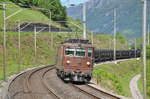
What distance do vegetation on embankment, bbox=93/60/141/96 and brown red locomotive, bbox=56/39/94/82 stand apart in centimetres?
561

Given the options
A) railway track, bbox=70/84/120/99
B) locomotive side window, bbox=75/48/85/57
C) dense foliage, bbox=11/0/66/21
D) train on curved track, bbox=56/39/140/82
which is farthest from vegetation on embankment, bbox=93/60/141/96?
dense foliage, bbox=11/0/66/21

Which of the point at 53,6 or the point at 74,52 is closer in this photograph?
the point at 74,52

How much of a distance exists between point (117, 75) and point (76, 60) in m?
36.9

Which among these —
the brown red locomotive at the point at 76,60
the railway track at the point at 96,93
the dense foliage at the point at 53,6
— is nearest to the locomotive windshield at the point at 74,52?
the brown red locomotive at the point at 76,60

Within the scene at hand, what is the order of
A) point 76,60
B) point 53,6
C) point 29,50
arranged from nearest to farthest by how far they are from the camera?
point 76,60
point 29,50
point 53,6

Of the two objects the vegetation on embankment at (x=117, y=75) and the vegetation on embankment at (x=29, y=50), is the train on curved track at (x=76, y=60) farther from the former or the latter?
the vegetation on embankment at (x=29, y=50)

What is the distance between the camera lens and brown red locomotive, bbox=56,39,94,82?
3584 cm

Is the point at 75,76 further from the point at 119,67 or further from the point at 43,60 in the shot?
the point at 43,60

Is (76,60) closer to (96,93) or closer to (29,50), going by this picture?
(96,93)

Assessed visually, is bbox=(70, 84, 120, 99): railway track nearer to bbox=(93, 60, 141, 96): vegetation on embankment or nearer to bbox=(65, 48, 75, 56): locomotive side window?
bbox=(65, 48, 75, 56): locomotive side window

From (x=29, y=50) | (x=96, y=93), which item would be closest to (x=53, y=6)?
(x=29, y=50)

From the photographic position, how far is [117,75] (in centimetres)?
7194

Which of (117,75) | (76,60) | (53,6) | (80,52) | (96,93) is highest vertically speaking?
(53,6)

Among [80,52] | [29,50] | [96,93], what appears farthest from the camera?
[29,50]
